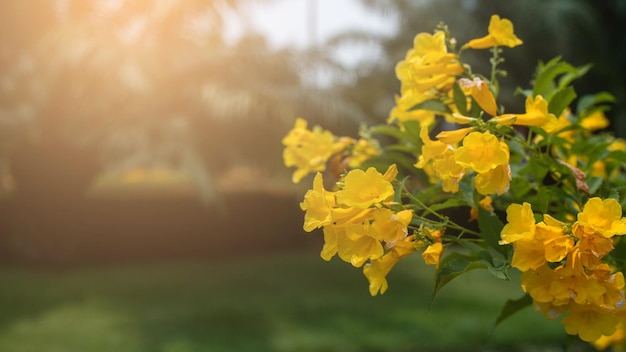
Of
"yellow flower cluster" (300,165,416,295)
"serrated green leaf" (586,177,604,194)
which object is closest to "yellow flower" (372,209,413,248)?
"yellow flower cluster" (300,165,416,295)

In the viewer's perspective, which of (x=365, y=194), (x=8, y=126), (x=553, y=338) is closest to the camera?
(x=365, y=194)

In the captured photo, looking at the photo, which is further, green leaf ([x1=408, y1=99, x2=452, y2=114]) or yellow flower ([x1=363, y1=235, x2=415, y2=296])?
green leaf ([x1=408, y1=99, x2=452, y2=114])

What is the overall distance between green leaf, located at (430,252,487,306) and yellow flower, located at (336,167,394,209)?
13 centimetres

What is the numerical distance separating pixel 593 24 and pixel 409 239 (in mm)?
8819

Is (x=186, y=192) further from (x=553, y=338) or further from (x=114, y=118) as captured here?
(x=553, y=338)

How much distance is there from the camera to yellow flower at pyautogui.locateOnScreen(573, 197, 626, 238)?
0.61 metres

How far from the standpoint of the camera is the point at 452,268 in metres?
0.71

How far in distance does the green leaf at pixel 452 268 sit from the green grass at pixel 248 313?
3.13m

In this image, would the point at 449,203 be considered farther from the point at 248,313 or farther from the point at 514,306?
the point at 248,313

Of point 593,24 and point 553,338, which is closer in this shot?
point 553,338

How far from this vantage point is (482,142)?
642 millimetres

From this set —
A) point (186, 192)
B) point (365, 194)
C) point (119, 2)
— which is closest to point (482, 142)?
point (365, 194)

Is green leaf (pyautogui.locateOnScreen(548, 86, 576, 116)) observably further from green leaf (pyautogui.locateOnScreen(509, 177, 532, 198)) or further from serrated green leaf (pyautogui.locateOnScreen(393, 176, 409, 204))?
serrated green leaf (pyautogui.locateOnScreen(393, 176, 409, 204))

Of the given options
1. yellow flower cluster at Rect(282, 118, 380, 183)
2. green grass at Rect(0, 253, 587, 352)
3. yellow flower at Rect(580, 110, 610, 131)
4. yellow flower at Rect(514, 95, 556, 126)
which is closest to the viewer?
yellow flower at Rect(514, 95, 556, 126)
